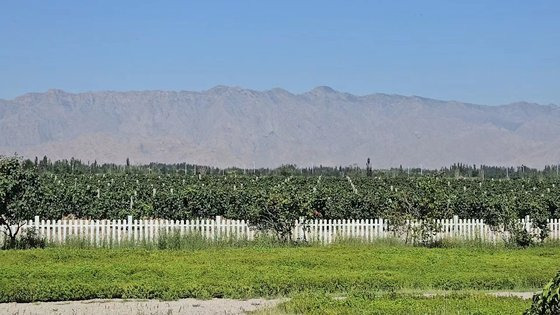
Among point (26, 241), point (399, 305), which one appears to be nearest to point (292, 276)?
point (399, 305)

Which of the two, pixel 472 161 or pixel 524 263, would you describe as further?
pixel 472 161

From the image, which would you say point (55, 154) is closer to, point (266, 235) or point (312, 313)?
point (266, 235)

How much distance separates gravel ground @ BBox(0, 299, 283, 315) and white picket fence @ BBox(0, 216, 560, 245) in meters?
11.5

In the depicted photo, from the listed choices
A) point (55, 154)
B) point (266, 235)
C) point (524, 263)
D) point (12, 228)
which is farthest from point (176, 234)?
point (55, 154)

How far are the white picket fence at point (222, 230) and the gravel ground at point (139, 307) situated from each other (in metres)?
11.5

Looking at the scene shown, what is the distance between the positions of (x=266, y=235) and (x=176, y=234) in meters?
3.48

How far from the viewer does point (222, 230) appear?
3238 centimetres

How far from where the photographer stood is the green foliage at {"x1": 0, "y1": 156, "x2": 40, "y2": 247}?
92.8ft

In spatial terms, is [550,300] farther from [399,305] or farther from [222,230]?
[222,230]

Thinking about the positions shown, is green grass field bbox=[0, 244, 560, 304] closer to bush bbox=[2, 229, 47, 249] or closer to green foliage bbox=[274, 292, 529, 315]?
green foliage bbox=[274, 292, 529, 315]

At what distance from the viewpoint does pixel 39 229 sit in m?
30.6

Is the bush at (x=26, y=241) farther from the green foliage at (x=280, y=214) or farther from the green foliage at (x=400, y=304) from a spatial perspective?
the green foliage at (x=400, y=304)

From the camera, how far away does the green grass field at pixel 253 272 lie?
19234mm

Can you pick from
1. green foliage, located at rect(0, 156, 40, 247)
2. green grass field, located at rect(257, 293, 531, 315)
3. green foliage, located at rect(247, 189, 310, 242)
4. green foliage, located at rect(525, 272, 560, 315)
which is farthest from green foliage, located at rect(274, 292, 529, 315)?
green foliage, located at rect(247, 189, 310, 242)
